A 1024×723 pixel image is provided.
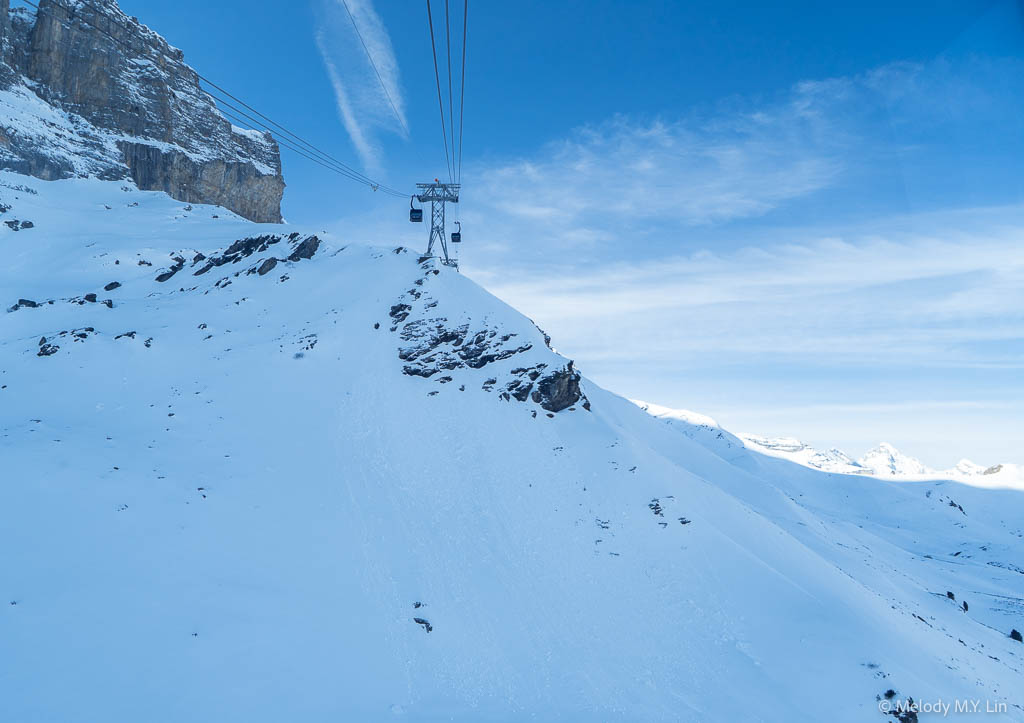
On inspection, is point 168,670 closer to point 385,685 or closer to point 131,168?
point 385,685

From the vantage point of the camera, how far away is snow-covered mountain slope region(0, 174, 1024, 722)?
12789mm

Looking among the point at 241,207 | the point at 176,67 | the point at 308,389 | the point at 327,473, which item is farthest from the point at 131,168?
the point at 327,473

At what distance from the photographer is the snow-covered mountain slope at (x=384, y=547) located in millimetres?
12789

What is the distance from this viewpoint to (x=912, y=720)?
15234 millimetres

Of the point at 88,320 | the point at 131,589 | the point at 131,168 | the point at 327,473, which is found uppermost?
the point at 131,168

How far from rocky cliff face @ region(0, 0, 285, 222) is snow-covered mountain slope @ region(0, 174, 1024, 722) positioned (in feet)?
192

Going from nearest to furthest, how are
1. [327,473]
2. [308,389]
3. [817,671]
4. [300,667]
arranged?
[300,667], [817,671], [327,473], [308,389]

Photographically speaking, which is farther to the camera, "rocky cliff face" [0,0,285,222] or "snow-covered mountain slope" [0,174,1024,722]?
"rocky cliff face" [0,0,285,222]

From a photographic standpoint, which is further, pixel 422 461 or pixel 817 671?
pixel 422 461

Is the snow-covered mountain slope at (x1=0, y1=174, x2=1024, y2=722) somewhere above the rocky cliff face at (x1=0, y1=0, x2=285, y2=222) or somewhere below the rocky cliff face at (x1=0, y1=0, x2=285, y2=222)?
below

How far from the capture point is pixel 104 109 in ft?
276

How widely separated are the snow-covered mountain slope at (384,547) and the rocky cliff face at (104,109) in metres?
58.4

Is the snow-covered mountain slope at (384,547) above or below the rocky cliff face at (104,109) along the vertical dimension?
below

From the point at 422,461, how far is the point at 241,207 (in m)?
99.3
